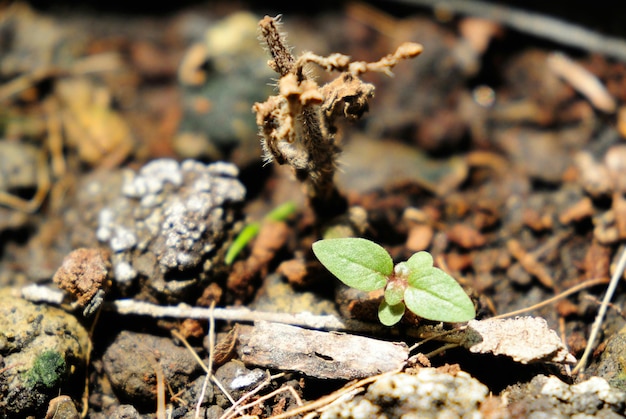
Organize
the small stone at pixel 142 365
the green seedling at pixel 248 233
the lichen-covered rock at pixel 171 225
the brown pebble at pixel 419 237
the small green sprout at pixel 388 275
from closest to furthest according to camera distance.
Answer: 1. the small green sprout at pixel 388 275
2. the small stone at pixel 142 365
3. the lichen-covered rock at pixel 171 225
4. the green seedling at pixel 248 233
5. the brown pebble at pixel 419 237

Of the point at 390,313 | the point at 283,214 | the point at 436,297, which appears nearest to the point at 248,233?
the point at 283,214

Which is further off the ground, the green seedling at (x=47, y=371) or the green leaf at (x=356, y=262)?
the green leaf at (x=356, y=262)

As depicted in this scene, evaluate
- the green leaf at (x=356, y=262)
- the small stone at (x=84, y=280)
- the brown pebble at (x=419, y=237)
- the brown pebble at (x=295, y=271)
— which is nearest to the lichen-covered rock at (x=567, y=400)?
the green leaf at (x=356, y=262)

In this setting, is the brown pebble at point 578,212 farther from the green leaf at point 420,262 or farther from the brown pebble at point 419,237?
the green leaf at point 420,262

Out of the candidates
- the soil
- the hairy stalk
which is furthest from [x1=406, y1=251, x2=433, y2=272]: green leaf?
the hairy stalk

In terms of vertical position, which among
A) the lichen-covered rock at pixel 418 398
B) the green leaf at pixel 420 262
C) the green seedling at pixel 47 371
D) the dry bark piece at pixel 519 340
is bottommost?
the lichen-covered rock at pixel 418 398

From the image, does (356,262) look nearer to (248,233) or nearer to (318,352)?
(318,352)

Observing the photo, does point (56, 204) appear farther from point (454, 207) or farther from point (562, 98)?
point (562, 98)

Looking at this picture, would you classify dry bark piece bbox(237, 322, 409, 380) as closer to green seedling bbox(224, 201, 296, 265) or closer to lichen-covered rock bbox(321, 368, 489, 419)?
lichen-covered rock bbox(321, 368, 489, 419)

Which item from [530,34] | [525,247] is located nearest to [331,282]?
[525,247]
